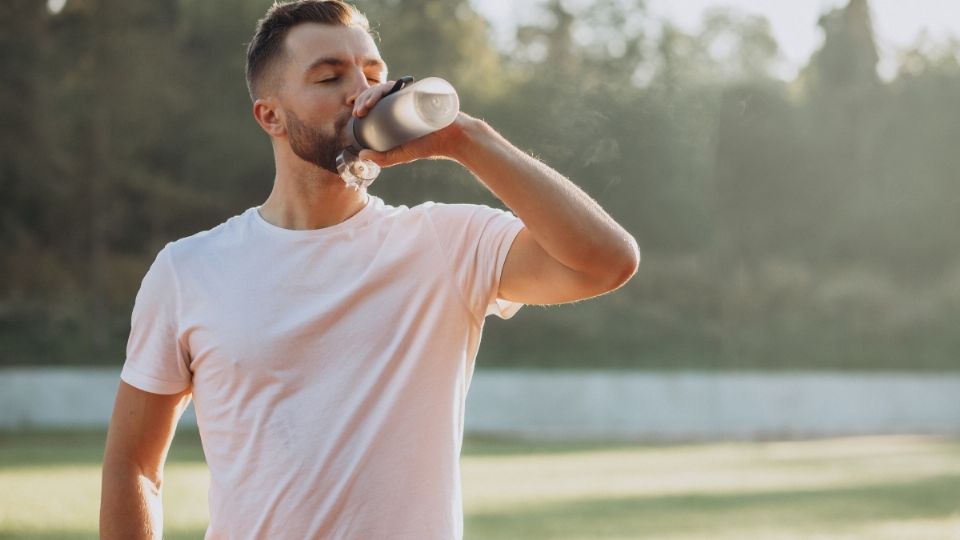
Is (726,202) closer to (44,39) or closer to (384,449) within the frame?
(44,39)

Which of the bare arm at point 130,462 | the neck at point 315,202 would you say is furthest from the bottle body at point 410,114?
the bare arm at point 130,462

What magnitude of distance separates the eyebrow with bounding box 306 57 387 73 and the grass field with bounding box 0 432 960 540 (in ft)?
29.2

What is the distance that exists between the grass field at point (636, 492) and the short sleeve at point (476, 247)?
892cm

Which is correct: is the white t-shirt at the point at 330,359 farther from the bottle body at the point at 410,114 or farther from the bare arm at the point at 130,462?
the bottle body at the point at 410,114

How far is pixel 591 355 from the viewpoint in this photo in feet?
124

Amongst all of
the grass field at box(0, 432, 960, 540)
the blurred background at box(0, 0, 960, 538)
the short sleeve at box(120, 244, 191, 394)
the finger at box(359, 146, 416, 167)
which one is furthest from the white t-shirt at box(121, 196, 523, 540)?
the blurred background at box(0, 0, 960, 538)

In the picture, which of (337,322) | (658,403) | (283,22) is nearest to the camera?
(337,322)

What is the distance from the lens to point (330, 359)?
2688mm

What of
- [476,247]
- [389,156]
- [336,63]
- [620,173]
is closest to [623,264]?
[476,247]

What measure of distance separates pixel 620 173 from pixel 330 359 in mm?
36415

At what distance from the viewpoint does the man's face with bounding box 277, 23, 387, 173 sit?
→ 2.79 m

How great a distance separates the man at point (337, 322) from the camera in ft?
8.60

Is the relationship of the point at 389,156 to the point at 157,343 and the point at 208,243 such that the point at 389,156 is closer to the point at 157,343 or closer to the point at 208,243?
the point at 208,243

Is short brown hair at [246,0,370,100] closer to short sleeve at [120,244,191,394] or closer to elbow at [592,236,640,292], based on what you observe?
short sleeve at [120,244,191,394]
